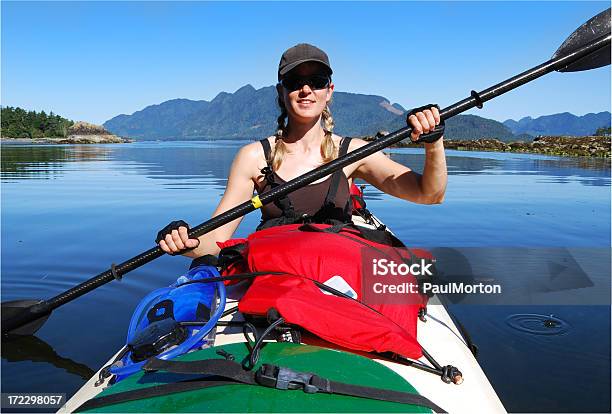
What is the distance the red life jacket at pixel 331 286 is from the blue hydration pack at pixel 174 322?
0.24 meters

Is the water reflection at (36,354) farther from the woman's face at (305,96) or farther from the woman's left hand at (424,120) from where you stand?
the woman's left hand at (424,120)

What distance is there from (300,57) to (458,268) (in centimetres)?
262

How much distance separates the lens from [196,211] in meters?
9.78

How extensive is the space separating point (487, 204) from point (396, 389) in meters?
9.71

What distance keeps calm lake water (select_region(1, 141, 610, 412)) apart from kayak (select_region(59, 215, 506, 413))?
5.20 feet

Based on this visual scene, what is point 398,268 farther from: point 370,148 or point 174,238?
point 174,238

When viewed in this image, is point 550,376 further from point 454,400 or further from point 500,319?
point 454,400

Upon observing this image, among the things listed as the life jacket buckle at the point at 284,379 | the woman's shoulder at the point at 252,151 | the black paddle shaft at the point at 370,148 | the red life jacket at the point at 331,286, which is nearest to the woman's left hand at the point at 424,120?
the black paddle shaft at the point at 370,148

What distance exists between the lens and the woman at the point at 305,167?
3.20 metres

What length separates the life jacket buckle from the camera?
5.35 feet

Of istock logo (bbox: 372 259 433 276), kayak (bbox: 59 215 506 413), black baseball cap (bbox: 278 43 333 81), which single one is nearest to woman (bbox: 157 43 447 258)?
black baseball cap (bbox: 278 43 333 81)

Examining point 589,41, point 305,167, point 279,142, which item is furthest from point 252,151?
point 589,41

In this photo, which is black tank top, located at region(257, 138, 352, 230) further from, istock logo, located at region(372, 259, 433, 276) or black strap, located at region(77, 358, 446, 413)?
black strap, located at region(77, 358, 446, 413)

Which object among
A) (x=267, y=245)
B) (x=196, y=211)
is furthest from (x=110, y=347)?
(x=196, y=211)
